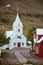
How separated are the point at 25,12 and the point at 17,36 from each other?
1.11 meters

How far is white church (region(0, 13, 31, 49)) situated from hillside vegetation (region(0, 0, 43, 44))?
0.18 metres

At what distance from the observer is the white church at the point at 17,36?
19.7 feet

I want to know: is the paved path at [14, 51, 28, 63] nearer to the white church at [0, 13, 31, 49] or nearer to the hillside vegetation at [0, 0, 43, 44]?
the white church at [0, 13, 31, 49]

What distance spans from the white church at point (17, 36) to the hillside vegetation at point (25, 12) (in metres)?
0.18

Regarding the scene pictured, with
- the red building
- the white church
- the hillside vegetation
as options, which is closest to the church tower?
the white church

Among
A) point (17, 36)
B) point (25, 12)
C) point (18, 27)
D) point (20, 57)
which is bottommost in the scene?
point (20, 57)

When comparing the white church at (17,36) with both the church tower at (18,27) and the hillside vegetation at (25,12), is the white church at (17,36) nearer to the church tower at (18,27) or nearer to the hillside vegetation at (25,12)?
the church tower at (18,27)

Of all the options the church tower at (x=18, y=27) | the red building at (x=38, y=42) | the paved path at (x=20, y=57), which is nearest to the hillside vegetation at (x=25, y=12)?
the church tower at (x=18, y=27)

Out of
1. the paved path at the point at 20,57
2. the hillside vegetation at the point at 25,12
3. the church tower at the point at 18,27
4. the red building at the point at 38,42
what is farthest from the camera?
the hillside vegetation at the point at 25,12

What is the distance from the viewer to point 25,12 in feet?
23.6

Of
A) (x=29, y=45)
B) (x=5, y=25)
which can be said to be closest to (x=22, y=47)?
(x=29, y=45)

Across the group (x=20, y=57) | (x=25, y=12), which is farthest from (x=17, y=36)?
(x=25, y=12)

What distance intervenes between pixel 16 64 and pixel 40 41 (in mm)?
700

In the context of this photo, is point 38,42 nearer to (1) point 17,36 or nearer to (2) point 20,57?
(2) point 20,57
